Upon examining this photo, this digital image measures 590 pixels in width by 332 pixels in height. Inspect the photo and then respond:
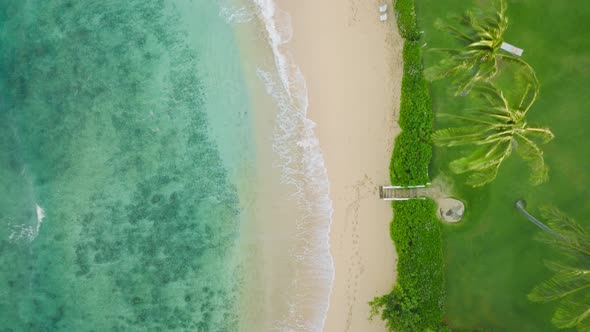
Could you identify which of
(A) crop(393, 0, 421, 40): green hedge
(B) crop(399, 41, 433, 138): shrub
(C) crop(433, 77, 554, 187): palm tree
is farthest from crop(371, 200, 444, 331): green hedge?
(A) crop(393, 0, 421, 40): green hedge

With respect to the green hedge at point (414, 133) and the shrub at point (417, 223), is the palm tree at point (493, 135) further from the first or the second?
the shrub at point (417, 223)

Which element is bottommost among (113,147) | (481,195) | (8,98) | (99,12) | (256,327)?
(256,327)

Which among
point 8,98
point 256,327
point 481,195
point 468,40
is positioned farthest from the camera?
point 8,98

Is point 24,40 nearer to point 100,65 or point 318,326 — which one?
point 100,65

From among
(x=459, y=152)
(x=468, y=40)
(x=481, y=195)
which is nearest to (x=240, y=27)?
(x=468, y=40)

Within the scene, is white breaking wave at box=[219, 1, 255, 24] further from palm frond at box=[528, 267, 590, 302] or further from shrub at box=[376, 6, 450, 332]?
palm frond at box=[528, 267, 590, 302]

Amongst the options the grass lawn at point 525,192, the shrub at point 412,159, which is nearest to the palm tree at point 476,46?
the grass lawn at point 525,192
